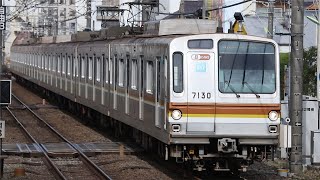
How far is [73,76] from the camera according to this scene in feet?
86.4

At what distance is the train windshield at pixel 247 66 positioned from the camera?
1295cm

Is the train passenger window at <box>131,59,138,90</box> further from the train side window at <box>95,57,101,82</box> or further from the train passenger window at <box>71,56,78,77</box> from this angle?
the train passenger window at <box>71,56,78,77</box>

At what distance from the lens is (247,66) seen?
13.0m

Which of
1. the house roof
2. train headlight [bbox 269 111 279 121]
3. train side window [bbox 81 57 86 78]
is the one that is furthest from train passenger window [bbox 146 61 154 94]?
the house roof

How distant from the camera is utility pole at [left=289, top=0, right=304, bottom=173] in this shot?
14.2 m

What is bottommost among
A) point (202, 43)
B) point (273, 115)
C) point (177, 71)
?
point (273, 115)

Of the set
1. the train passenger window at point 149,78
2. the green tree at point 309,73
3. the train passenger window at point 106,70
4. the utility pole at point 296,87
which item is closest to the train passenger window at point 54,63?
the green tree at point 309,73

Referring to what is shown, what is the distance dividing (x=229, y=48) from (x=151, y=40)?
6.89ft

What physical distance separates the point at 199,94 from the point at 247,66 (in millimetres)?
965

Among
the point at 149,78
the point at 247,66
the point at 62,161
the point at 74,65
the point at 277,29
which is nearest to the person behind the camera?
the point at 247,66

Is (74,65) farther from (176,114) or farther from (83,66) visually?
(176,114)

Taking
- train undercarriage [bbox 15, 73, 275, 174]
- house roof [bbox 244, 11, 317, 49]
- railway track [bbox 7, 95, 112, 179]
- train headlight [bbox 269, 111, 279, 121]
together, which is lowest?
railway track [bbox 7, 95, 112, 179]

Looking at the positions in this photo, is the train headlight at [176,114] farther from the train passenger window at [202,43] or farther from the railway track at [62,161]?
the railway track at [62,161]

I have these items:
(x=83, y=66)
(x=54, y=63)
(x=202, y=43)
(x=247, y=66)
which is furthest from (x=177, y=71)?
(x=54, y=63)
